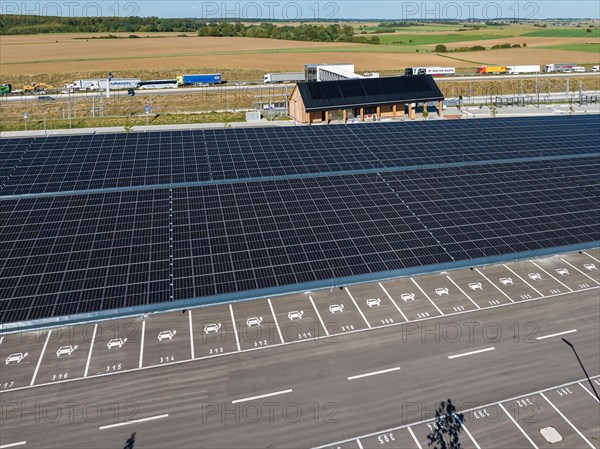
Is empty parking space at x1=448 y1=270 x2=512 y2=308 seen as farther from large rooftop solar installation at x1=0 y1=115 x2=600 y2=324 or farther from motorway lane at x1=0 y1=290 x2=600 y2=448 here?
motorway lane at x1=0 y1=290 x2=600 y2=448

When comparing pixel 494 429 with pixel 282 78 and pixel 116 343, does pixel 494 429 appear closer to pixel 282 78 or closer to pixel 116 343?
pixel 116 343

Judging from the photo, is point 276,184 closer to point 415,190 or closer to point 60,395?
point 415,190

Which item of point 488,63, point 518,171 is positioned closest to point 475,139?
point 518,171

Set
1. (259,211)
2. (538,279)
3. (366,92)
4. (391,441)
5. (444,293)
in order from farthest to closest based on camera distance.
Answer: (366,92) < (259,211) < (538,279) < (444,293) < (391,441)

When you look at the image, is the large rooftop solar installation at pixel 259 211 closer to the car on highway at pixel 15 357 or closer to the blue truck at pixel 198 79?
the car on highway at pixel 15 357

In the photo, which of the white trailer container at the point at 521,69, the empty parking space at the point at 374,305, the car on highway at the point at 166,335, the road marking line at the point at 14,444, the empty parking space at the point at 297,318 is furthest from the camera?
the white trailer container at the point at 521,69

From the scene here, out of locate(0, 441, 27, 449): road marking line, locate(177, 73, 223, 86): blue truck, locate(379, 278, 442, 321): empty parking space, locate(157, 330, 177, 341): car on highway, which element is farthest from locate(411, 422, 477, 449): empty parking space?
locate(177, 73, 223, 86): blue truck

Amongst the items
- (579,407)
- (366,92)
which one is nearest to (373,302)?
(579,407)

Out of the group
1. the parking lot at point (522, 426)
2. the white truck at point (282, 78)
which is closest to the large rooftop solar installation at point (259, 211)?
the parking lot at point (522, 426)
